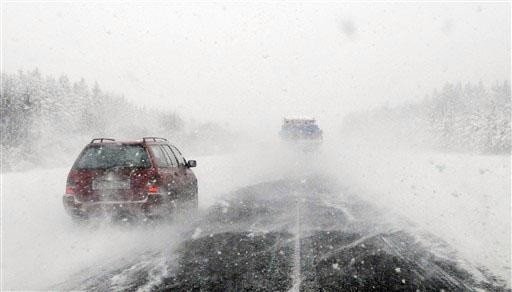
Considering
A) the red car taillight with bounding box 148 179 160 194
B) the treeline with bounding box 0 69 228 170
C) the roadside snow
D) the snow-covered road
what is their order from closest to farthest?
the snow-covered road, the roadside snow, the red car taillight with bounding box 148 179 160 194, the treeline with bounding box 0 69 228 170

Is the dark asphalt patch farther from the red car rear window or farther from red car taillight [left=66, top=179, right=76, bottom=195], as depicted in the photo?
red car taillight [left=66, top=179, right=76, bottom=195]

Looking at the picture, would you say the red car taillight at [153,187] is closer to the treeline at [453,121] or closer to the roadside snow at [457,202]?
the roadside snow at [457,202]

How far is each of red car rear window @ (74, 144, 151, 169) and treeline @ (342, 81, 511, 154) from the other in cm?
4843

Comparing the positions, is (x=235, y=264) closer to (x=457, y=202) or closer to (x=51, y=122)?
(x=457, y=202)

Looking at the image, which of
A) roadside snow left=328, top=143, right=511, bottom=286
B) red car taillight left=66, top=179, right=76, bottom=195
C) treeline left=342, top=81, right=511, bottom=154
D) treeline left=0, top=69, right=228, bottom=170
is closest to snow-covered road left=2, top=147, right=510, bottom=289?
roadside snow left=328, top=143, right=511, bottom=286

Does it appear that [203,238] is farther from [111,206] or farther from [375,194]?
[375,194]

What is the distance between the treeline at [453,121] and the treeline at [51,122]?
42142 mm

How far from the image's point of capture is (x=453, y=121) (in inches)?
2539

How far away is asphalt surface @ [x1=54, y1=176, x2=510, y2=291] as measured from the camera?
4688mm

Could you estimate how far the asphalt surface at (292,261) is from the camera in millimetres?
4688

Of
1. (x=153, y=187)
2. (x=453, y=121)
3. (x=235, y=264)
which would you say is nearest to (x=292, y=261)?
(x=235, y=264)

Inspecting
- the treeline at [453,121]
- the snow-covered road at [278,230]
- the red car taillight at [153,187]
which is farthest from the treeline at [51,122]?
the treeline at [453,121]

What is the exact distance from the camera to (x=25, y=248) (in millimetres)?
6469

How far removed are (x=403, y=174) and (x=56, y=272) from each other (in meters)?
13.9
